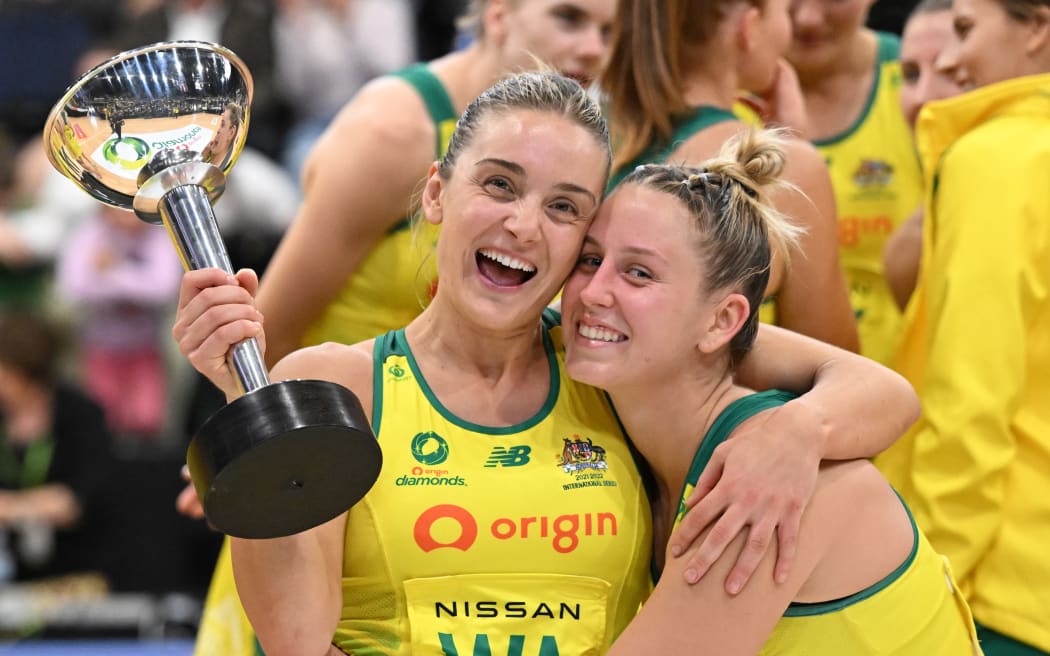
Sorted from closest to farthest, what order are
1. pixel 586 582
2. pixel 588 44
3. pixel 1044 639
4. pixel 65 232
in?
pixel 586 582, pixel 1044 639, pixel 588 44, pixel 65 232

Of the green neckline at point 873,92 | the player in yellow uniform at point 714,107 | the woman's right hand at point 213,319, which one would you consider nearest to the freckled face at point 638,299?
the player in yellow uniform at point 714,107

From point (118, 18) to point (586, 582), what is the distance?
617cm

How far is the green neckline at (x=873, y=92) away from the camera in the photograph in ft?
11.4

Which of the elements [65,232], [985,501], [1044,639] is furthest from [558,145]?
[65,232]

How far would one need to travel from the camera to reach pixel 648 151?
271 cm

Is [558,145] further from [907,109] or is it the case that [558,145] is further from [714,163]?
[907,109]

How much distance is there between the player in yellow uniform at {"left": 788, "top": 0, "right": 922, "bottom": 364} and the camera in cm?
336

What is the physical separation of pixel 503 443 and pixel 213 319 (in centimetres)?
59

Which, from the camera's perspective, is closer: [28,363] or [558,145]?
[558,145]

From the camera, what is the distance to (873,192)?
3434mm

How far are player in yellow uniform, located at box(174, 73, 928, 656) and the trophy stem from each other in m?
0.33

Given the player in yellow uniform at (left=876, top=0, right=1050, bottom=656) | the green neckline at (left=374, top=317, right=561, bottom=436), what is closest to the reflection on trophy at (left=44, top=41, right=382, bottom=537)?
the green neckline at (left=374, top=317, right=561, bottom=436)

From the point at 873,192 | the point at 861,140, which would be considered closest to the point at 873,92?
the point at 861,140

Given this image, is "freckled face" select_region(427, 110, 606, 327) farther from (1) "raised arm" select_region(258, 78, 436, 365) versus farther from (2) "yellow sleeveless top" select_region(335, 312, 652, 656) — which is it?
(1) "raised arm" select_region(258, 78, 436, 365)
